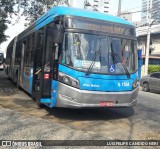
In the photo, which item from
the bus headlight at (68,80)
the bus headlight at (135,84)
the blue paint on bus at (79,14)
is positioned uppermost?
the blue paint on bus at (79,14)

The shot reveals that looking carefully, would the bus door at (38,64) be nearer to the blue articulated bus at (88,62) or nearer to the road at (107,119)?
the blue articulated bus at (88,62)

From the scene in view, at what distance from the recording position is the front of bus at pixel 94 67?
8320mm

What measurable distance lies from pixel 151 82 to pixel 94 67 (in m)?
12.4

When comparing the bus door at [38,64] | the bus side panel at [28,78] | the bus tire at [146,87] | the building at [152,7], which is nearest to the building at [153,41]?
the building at [152,7]

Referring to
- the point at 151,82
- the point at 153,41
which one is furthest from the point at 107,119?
the point at 153,41

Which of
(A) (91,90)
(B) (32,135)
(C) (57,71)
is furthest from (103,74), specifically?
(B) (32,135)

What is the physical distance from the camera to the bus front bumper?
27.1ft

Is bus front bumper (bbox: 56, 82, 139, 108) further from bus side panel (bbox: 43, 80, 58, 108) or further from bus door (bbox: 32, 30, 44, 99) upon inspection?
bus door (bbox: 32, 30, 44, 99)

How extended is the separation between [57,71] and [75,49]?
780 mm

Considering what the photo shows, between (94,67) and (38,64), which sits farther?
(38,64)

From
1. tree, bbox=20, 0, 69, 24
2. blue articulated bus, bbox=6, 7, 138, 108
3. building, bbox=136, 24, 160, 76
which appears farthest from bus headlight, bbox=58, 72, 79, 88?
building, bbox=136, 24, 160, 76

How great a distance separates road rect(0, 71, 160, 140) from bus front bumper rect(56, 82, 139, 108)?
0.50 metres

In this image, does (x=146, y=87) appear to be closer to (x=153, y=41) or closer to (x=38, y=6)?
(x=38, y=6)

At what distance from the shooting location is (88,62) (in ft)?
27.8
